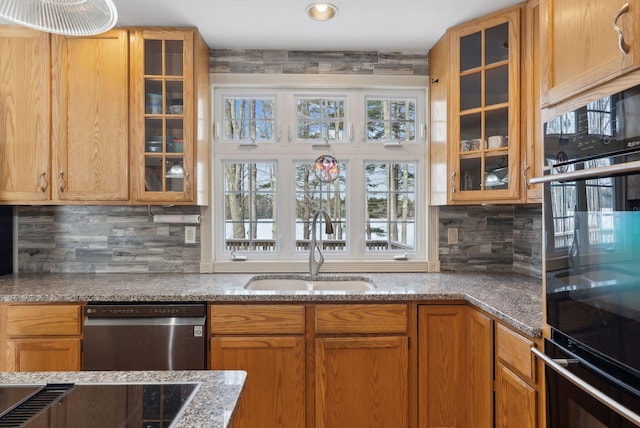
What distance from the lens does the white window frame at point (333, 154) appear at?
2.58 metres

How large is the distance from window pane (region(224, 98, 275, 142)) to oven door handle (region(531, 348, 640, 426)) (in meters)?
2.04

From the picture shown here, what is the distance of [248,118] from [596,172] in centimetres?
213

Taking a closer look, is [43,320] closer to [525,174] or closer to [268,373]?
[268,373]

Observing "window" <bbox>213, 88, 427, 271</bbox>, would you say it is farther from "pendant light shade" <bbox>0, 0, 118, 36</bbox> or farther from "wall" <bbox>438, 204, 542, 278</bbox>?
"pendant light shade" <bbox>0, 0, 118, 36</bbox>

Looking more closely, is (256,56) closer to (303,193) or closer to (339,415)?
(303,193)

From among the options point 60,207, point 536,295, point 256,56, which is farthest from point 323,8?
point 60,207

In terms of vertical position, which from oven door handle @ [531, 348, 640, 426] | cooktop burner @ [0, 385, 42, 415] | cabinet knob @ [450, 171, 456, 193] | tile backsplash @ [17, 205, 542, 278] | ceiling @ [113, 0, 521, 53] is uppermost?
ceiling @ [113, 0, 521, 53]

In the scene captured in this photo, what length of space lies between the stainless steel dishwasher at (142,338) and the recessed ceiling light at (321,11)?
5.73 feet

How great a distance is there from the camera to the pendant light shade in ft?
3.73

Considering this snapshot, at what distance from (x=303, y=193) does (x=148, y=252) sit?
1136mm

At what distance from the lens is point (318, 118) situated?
8.64 feet

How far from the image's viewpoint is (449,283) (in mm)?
2170

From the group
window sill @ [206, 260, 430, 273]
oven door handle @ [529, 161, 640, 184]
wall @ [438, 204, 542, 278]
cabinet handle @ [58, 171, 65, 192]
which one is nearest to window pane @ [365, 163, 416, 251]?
window sill @ [206, 260, 430, 273]

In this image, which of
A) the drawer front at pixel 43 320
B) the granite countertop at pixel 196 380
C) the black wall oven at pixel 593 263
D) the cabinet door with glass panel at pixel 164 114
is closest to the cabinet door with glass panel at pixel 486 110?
the black wall oven at pixel 593 263
